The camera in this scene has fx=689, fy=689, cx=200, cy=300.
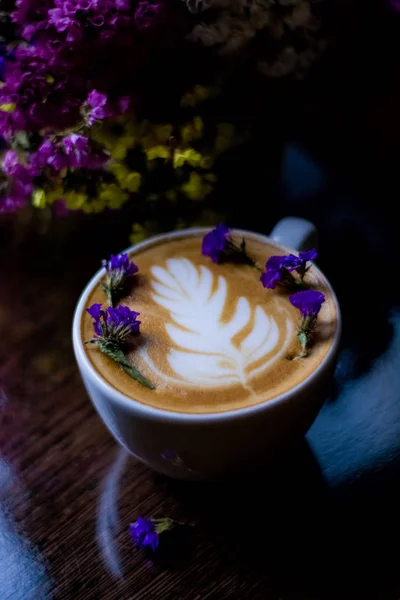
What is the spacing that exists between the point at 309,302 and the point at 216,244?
0.13 meters

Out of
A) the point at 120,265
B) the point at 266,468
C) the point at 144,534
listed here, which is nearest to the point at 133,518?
the point at 144,534

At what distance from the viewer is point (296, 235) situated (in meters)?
0.72

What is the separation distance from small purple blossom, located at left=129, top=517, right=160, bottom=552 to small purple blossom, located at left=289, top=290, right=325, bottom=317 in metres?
0.23

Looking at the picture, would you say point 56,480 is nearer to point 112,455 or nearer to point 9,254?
point 112,455

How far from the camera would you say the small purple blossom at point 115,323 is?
600 millimetres

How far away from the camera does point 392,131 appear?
97cm

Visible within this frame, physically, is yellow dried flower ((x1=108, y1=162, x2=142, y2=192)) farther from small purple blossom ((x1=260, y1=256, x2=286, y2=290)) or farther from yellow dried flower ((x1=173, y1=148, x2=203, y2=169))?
small purple blossom ((x1=260, y1=256, x2=286, y2=290))

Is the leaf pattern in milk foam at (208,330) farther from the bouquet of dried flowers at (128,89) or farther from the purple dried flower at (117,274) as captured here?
the bouquet of dried flowers at (128,89)

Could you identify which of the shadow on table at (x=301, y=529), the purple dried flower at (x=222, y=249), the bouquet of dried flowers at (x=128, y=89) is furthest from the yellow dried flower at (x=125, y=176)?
the shadow on table at (x=301, y=529)

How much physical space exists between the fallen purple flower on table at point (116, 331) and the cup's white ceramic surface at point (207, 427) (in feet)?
0.06

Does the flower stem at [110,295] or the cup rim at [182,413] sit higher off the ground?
the flower stem at [110,295]

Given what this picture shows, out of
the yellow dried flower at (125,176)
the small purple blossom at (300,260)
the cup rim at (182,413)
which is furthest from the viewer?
the yellow dried flower at (125,176)

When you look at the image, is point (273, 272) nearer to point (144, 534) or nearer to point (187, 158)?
point (187, 158)

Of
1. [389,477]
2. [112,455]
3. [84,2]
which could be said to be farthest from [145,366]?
[84,2]
